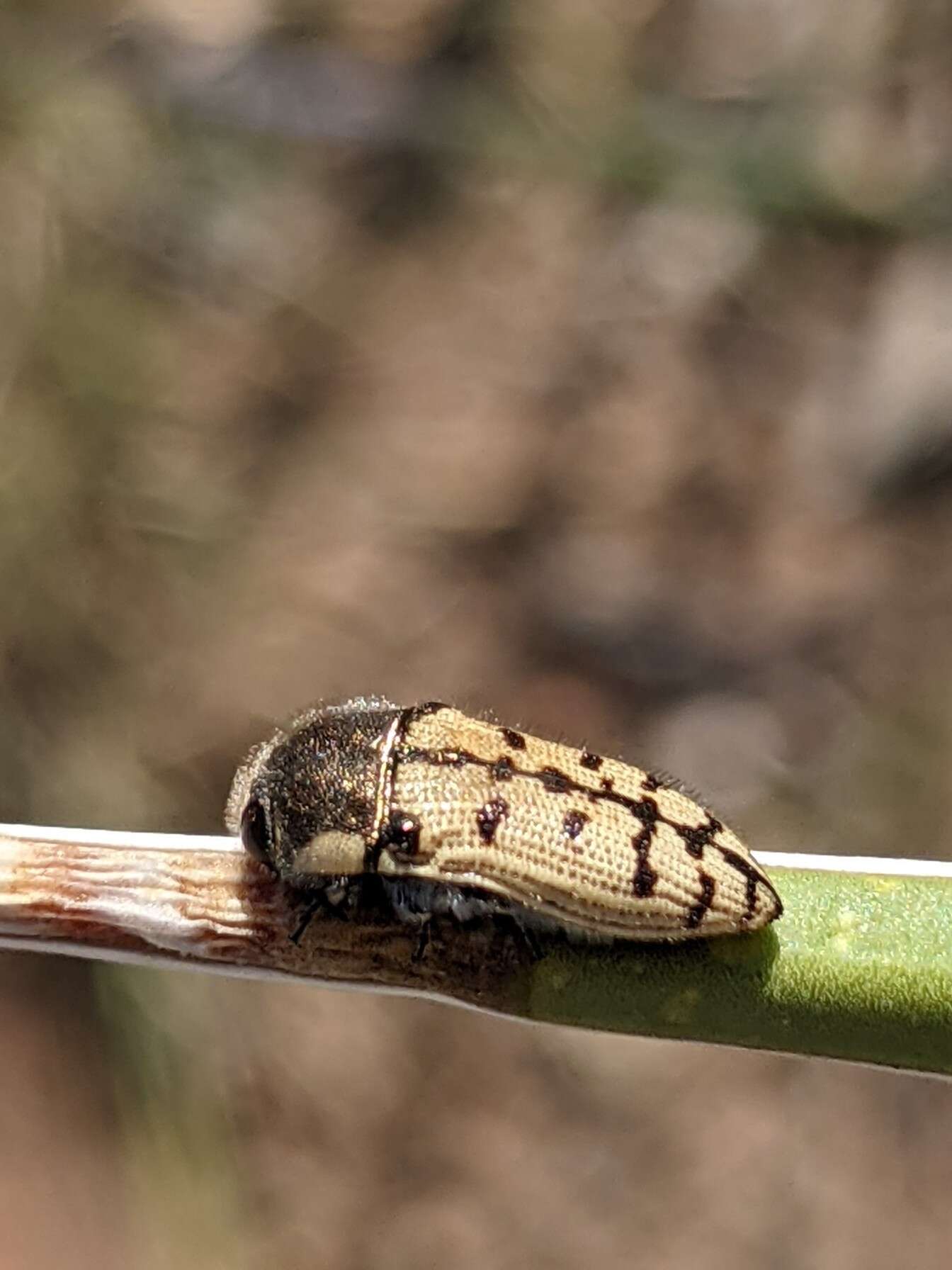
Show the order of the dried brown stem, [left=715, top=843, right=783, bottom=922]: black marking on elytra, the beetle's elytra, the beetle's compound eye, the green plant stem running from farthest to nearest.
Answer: the beetle's compound eye
the beetle's elytra
the dried brown stem
[left=715, top=843, right=783, bottom=922]: black marking on elytra
the green plant stem

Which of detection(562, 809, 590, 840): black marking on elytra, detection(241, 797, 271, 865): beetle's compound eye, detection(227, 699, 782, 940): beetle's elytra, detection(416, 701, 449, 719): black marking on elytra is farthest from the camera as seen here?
detection(416, 701, 449, 719): black marking on elytra

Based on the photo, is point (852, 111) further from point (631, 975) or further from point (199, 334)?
point (631, 975)

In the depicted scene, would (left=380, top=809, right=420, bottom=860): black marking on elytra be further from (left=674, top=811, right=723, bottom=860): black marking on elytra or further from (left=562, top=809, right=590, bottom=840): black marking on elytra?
(left=674, top=811, right=723, bottom=860): black marking on elytra

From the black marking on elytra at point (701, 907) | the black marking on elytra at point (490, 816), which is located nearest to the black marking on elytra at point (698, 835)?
the black marking on elytra at point (701, 907)

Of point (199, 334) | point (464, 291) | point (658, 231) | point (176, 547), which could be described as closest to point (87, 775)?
point (176, 547)

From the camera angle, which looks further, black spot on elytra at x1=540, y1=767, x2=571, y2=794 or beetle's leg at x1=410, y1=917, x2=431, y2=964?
black spot on elytra at x1=540, y1=767, x2=571, y2=794

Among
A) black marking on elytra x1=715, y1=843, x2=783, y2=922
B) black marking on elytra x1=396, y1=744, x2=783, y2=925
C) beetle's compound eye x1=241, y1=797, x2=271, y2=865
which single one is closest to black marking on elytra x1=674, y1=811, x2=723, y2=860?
black marking on elytra x1=396, y1=744, x2=783, y2=925

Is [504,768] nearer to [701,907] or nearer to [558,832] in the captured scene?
[558,832]

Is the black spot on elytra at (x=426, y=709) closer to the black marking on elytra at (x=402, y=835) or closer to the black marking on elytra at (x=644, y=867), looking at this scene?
the black marking on elytra at (x=402, y=835)
